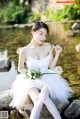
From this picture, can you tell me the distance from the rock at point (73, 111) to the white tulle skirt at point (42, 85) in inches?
4.2

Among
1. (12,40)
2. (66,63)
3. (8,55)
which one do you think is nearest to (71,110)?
(66,63)

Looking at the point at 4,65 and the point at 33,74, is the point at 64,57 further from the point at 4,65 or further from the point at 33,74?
the point at 33,74

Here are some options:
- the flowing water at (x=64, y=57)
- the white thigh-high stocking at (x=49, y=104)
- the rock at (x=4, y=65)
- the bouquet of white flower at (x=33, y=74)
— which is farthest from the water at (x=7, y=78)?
the white thigh-high stocking at (x=49, y=104)

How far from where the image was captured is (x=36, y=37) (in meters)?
5.33

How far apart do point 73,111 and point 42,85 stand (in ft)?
1.97

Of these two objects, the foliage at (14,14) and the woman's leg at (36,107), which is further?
the foliage at (14,14)

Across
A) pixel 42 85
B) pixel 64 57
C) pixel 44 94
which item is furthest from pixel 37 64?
pixel 64 57

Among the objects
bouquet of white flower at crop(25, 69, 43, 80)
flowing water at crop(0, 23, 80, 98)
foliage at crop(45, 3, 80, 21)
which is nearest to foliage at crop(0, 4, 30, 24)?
foliage at crop(45, 3, 80, 21)

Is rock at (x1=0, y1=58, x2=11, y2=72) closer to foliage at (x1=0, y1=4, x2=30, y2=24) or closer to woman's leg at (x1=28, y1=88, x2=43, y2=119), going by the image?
woman's leg at (x1=28, y1=88, x2=43, y2=119)

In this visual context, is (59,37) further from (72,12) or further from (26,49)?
(26,49)

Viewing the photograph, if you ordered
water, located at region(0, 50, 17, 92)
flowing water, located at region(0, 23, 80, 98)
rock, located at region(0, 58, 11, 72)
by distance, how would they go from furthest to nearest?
rock, located at region(0, 58, 11, 72) < flowing water, located at region(0, 23, 80, 98) < water, located at region(0, 50, 17, 92)

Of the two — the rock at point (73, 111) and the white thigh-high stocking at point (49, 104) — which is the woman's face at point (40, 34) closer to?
the white thigh-high stocking at point (49, 104)

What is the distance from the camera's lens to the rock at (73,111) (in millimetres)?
5309

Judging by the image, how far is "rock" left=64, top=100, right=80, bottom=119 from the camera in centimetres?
531
